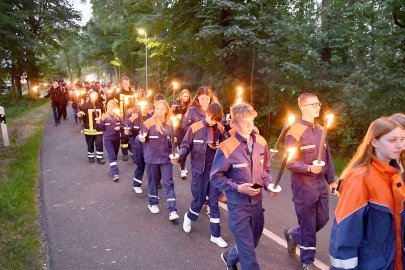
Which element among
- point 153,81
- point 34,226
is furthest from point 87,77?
point 34,226

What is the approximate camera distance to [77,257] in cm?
522

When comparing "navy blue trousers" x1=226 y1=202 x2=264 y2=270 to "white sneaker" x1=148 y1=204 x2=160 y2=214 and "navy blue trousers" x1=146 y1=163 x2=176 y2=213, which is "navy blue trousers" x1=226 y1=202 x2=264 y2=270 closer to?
"navy blue trousers" x1=146 y1=163 x2=176 y2=213

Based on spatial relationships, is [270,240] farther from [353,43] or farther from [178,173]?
[353,43]

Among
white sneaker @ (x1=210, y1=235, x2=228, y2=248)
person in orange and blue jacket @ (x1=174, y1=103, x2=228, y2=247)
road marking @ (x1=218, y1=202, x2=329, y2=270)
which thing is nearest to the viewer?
road marking @ (x1=218, y1=202, x2=329, y2=270)

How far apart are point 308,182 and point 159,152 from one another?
2920mm

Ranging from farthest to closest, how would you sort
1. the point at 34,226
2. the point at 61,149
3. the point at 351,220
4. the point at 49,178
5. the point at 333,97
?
the point at 61,149
the point at 333,97
the point at 49,178
the point at 34,226
the point at 351,220

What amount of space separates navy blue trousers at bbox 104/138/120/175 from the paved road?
0.31 m

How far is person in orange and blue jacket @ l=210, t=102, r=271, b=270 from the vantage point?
4125 millimetres

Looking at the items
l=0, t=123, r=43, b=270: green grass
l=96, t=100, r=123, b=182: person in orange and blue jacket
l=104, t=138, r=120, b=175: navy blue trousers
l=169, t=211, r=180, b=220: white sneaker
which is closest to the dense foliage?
l=96, t=100, r=123, b=182: person in orange and blue jacket

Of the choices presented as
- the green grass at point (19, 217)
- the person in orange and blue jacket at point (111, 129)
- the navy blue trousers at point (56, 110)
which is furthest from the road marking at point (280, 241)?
the navy blue trousers at point (56, 110)

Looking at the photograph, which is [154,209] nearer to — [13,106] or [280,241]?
[280,241]

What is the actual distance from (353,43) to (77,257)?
9.00 metres

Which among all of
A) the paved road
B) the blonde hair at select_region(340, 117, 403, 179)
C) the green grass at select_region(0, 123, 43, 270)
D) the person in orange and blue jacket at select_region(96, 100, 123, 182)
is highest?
the blonde hair at select_region(340, 117, 403, 179)

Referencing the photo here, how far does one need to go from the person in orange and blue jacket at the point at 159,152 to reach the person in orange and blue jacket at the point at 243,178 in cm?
239
